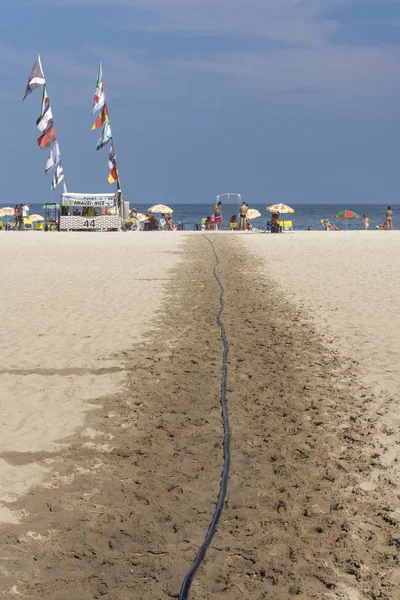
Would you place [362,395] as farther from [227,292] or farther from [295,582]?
[227,292]

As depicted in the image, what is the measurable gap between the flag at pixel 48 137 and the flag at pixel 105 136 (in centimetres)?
287

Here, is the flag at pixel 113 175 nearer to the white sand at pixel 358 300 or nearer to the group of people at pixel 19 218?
the group of people at pixel 19 218

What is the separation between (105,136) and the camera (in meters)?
39.8

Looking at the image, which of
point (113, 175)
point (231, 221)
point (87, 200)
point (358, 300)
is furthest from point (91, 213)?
point (358, 300)

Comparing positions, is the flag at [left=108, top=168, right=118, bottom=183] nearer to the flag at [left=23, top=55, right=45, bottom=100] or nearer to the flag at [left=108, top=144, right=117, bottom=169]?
the flag at [left=108, top=144, right=117, bottom=169]

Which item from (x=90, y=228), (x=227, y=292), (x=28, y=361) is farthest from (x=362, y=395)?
(x=90, y=228)

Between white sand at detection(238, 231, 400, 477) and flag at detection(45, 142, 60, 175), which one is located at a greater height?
flag at detection(45, 142, 60, 175)

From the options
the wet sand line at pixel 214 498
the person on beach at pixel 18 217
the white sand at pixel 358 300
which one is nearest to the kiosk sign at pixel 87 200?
the person on beach at pixel 18 217

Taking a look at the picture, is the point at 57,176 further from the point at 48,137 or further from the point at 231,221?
the point at 231,221

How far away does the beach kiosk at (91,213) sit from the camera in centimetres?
3762

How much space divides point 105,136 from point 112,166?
1.59m

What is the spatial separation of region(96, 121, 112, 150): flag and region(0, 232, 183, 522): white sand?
1906 cm

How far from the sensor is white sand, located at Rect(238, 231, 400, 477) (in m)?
7.63

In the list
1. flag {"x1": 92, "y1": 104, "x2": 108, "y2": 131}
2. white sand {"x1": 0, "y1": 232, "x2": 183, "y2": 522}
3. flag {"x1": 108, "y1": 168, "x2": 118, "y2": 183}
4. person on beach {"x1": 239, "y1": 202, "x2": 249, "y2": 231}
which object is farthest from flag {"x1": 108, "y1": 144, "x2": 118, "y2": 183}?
white sand {"x1": 0, "y1": 232, "x2": 183, "y2": 522}
